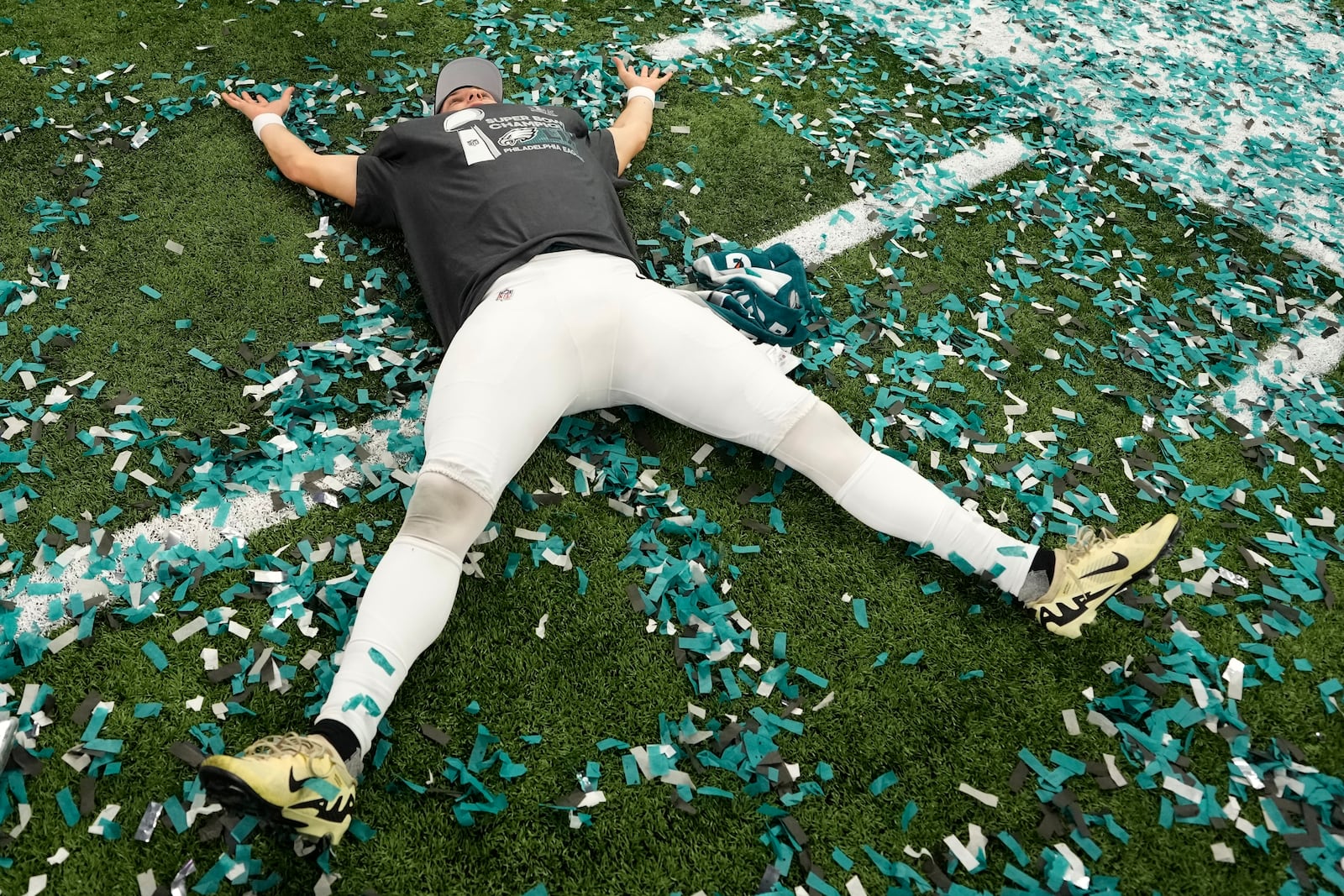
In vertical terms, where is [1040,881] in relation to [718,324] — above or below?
below

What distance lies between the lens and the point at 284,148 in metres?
3.65

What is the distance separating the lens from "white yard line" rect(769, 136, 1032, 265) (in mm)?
3881

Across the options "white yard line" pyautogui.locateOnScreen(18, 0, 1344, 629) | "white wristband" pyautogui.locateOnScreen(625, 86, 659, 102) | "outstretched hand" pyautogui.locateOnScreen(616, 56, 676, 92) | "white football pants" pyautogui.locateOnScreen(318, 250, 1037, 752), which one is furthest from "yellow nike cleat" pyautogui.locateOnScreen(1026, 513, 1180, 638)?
"outstretched hand" pyautogui.locateOnScreen(616, 56, 676, 92)

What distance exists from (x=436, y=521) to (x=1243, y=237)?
13.3 feet

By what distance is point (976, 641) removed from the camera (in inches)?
104

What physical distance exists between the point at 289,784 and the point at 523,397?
1.16 m

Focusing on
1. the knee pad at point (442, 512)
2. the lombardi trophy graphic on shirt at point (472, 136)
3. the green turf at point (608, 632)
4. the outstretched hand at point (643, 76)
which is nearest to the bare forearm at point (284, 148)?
the green turf at point (608, 632)

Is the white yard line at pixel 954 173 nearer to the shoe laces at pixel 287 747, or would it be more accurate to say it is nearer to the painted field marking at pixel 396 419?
the painted field marking at pixel 396 419

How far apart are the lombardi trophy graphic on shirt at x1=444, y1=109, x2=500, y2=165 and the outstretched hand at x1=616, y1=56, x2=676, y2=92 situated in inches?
46.0

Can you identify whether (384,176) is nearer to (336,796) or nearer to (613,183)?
(613,183)

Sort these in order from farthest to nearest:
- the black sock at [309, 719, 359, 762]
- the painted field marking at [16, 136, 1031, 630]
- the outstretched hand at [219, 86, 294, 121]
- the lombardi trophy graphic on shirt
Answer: the outstretched hand at [219, 86, 294, 121], the lombardi trophy graphic on shirt, the painted field marking at [16, 136, 1031, 630], the black sock at [309, 719, 359, 762]

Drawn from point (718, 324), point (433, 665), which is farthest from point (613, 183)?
point (433, 665)

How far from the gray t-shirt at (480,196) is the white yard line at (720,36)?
65.2 inches

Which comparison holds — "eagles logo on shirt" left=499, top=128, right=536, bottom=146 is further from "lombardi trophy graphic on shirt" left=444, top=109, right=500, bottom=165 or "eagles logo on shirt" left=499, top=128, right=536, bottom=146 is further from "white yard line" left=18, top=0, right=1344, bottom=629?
"white yard line" left=18, top=0, right=1344, bottom=629
